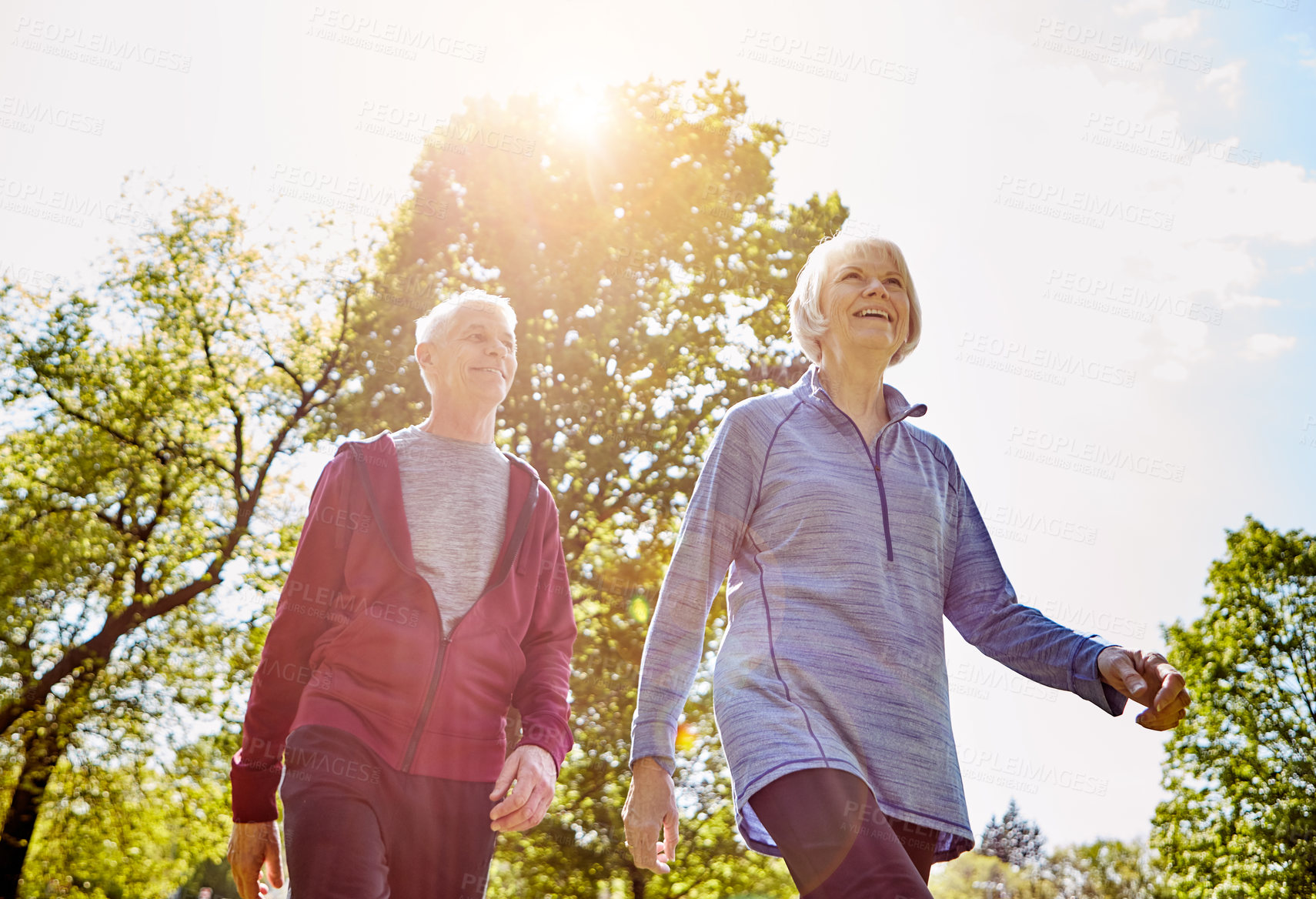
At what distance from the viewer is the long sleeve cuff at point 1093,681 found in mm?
2895

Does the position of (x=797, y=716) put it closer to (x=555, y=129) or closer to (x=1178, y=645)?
(x=555, y=129)

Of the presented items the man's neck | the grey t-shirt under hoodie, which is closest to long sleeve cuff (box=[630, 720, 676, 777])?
the grey t-shirt under hoodie

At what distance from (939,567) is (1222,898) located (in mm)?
23427

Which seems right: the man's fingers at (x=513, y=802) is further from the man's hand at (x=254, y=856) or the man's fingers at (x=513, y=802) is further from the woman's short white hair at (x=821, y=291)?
the woman's short white hair at (x=821, y=291)

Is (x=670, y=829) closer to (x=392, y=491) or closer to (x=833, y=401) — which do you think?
(x=833, y=401)

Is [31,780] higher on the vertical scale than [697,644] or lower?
higher

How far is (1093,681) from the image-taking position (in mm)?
2953

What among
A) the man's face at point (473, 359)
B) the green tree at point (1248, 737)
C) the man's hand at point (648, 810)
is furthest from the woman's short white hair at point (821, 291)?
the green tree at point (1248, 737)

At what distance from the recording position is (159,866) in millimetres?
20109

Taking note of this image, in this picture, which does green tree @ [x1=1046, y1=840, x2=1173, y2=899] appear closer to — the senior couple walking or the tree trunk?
the tree trunk

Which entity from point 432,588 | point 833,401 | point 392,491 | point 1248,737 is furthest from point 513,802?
point 1248,737

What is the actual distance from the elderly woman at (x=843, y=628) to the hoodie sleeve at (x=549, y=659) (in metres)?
0.88

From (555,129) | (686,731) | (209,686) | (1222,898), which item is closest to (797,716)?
(686,731)

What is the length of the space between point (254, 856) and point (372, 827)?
2.05 ft
